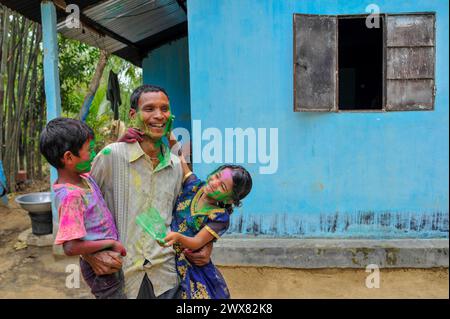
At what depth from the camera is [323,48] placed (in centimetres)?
421

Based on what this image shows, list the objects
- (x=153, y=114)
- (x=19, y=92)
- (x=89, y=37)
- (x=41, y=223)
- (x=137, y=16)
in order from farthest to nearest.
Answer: (x=19, y=92) → (x=89, y=37) → (x=137, y=16) → (x=41, y=223) → (x=153, y=114)

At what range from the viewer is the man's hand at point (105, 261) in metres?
1.43

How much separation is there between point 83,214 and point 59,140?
284 millimetres

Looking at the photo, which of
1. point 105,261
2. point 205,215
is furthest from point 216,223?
point 105,261

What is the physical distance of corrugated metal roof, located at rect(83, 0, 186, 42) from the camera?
4965 mm

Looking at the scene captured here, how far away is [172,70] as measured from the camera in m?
8.17

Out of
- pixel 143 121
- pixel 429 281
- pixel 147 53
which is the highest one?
pixel 147 53

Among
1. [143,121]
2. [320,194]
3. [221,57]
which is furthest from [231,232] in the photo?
[143,121]

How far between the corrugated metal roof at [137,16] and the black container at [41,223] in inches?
101

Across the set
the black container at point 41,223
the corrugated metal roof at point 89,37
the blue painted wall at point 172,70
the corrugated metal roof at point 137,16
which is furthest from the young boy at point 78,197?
the blue painted wall at point 172,70

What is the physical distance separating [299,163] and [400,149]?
1.15m

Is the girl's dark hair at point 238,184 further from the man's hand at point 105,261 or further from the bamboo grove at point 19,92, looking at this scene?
the bamboo grove at point 19,92

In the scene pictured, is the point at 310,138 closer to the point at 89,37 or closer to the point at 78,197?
the point at 78,197
